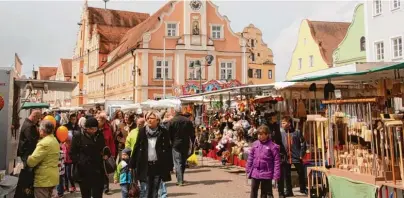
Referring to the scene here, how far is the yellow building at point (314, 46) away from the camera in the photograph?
134ft

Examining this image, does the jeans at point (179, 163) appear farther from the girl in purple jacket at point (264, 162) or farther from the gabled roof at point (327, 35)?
the gabled roof at point (327, 35)

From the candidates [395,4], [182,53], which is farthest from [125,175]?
[182,53]

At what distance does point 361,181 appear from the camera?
649 cm

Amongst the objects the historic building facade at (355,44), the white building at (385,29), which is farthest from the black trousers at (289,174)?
the historic building facade at (355,44)

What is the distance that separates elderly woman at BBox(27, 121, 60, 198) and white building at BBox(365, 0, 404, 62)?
2049cm

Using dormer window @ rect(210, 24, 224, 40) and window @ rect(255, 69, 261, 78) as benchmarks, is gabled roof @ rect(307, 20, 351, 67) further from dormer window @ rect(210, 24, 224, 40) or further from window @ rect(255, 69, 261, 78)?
window @ rect(255, 69, 261, 78)

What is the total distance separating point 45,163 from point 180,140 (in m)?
4.69

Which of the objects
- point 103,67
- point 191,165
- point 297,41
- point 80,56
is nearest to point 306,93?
point 191,165

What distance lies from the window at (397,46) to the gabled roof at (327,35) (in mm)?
15707

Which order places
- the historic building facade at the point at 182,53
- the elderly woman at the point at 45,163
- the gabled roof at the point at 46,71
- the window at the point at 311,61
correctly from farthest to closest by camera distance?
the gabled roof at the point at 46,71, the window at the point at 311,61, the historic building facade at the point at 182,53, the elderly woman at the point at 45,163

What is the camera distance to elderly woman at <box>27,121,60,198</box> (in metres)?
6.18

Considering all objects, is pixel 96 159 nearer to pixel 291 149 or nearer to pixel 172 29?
pixel 291 149

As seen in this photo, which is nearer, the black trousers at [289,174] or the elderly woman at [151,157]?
the elderly woman at [151,157]

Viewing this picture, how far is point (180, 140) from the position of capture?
418 inches
